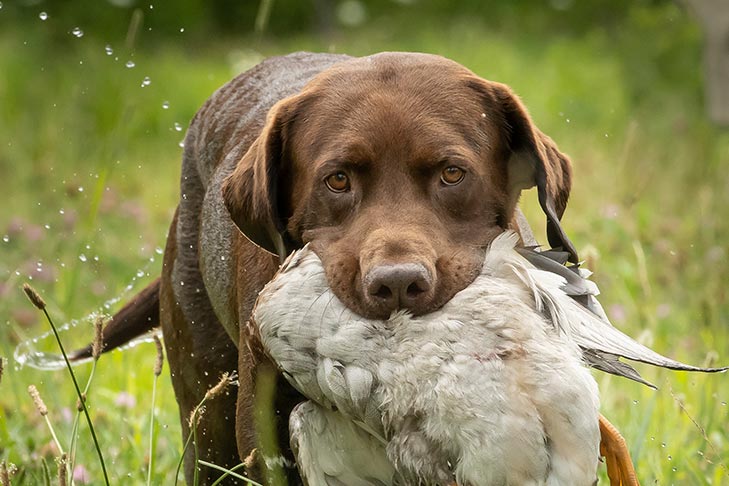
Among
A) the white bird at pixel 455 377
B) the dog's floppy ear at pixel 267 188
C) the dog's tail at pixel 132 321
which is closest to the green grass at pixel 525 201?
the dog's tail at pixel 132 321

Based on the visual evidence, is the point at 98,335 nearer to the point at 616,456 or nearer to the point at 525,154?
the point at 616,456

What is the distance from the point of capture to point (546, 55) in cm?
1405

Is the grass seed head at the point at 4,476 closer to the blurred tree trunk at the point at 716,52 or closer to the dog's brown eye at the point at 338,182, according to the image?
the dog's brown eye at the point at 338,182

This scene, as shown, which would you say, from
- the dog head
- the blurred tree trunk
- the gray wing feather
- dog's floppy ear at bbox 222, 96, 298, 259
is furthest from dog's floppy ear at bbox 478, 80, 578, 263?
the blurred tree trunk

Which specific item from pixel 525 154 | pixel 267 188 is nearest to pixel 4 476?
pixel 267 188

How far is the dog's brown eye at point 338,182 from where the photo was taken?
10.9 feet

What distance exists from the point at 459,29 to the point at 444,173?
1245 centimetres

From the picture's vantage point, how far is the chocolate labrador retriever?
2.96m

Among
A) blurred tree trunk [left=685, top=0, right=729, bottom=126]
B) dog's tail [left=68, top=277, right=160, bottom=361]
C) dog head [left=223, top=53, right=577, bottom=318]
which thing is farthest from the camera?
blurred tree trunk [left=685, top=0, right=729, bottom=126]

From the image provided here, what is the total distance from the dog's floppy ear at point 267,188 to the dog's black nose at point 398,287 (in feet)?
2.31

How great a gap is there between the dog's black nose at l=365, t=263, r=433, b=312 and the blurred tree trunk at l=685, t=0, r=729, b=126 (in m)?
7.51

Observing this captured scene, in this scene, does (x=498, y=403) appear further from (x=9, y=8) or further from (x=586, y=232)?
(x=9, y=8)

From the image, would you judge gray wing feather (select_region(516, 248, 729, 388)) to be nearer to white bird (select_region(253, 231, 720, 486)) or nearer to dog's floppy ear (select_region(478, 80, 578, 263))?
white bird (select_region(253, 231, 720, 486))

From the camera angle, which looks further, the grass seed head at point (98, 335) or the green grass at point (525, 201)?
the green grass at point (525, 201)
